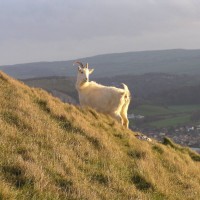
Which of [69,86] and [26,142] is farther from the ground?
[26,142]

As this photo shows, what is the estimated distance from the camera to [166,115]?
105 meters

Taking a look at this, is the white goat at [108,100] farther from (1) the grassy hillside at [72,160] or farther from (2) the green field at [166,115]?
(2) the green field at [166,115]

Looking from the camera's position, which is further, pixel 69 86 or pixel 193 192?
pixel 69 86

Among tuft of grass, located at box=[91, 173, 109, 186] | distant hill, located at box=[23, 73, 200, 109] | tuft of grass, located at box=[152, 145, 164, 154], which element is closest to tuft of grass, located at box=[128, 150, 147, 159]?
tuft of grass, located at box=[152, 145, 164, 154]

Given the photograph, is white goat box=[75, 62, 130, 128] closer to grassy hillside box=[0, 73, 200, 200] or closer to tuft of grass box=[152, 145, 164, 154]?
grassy hillside box=[0, 73, 200, 200]

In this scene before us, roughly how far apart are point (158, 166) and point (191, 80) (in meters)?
180

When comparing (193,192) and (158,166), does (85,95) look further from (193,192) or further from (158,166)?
(193,192)

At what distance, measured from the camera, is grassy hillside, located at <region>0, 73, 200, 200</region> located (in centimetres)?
713

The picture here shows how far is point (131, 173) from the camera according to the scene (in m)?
10.2

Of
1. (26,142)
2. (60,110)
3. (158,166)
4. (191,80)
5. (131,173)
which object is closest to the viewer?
(26,142)

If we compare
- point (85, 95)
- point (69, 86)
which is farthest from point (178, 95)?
point (85, 95)

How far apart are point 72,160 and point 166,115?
97.2m

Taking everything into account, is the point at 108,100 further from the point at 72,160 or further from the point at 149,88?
the point at 149,88

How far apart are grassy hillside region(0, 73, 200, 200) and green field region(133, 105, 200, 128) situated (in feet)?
247
